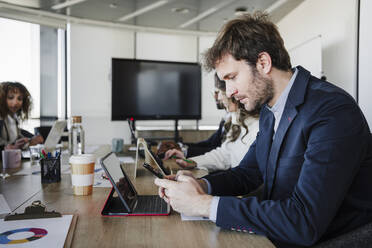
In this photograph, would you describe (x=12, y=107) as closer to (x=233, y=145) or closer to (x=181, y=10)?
(x=233, y=145)

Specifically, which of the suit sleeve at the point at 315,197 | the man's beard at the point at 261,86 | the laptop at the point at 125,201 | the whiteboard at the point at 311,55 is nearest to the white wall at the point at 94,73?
the whiteboard at the point at 311,55

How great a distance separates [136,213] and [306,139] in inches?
25.2

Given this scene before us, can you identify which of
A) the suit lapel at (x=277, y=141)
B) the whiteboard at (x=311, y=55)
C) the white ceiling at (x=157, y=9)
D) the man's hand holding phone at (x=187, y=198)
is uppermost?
the white ceiling at (x=157, y=9)

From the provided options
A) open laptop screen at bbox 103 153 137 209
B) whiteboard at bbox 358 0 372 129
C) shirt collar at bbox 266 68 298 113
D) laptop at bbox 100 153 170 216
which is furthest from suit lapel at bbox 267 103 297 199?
whiteboard at bbox 358 0 372 129

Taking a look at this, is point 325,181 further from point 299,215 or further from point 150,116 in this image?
point 150,116

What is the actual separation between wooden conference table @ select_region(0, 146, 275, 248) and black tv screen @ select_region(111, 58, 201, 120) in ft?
10.9

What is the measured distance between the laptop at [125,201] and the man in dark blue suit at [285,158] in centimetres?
6

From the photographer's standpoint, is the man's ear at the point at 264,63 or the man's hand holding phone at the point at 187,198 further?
the man's ear at the point at 264,63

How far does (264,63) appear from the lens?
125 centimetres

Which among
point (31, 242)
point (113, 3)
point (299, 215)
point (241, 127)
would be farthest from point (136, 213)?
point (113, 3)

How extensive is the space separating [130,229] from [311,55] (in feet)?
12.0

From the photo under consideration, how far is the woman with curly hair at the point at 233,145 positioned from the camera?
85.7 inches

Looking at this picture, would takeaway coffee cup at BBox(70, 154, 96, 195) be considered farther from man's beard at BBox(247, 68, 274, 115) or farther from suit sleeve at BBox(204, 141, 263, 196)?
man's beard at BBox(247, 68, 274, 115)

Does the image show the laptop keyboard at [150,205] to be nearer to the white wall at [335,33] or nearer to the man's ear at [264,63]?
the man's ear at [264,63]
